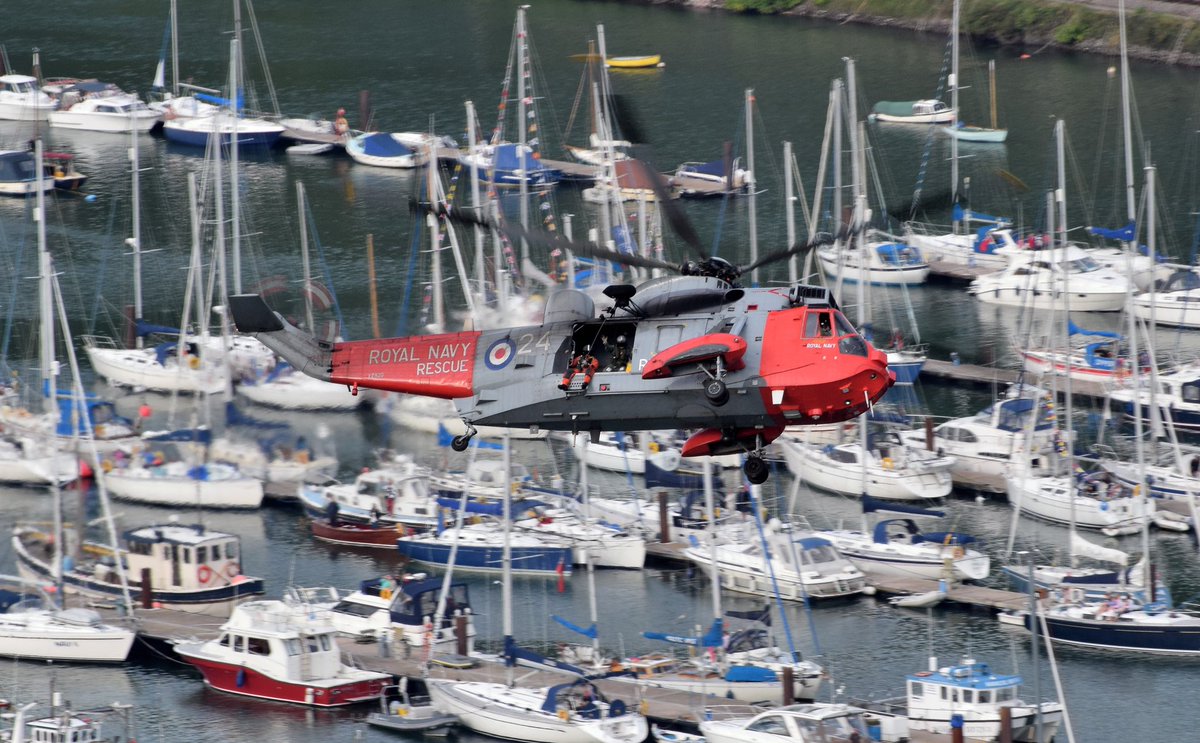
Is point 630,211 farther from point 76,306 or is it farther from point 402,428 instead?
point 76,306

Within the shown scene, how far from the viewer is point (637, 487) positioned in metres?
59.6

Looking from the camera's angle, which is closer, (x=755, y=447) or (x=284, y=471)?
(x=755, y=447)

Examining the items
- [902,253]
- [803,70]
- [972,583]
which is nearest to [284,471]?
[972,583]

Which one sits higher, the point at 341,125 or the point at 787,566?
the point at 341,125

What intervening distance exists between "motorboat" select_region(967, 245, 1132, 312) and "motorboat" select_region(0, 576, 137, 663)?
35.1m

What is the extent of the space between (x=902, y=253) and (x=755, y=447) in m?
46.4

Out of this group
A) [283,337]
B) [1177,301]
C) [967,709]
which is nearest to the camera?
[283,337]

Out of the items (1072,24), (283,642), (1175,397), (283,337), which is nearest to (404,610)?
(283,642)

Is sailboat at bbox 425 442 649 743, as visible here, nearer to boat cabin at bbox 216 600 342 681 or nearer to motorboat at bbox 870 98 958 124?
boat cabin at bbox 216 600 342 681

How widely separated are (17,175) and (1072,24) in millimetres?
52585

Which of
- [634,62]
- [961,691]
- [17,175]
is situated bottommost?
[961,691]

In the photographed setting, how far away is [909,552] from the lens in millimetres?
53062

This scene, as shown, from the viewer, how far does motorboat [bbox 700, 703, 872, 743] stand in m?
41.4

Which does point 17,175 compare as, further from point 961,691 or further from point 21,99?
point 961,691
